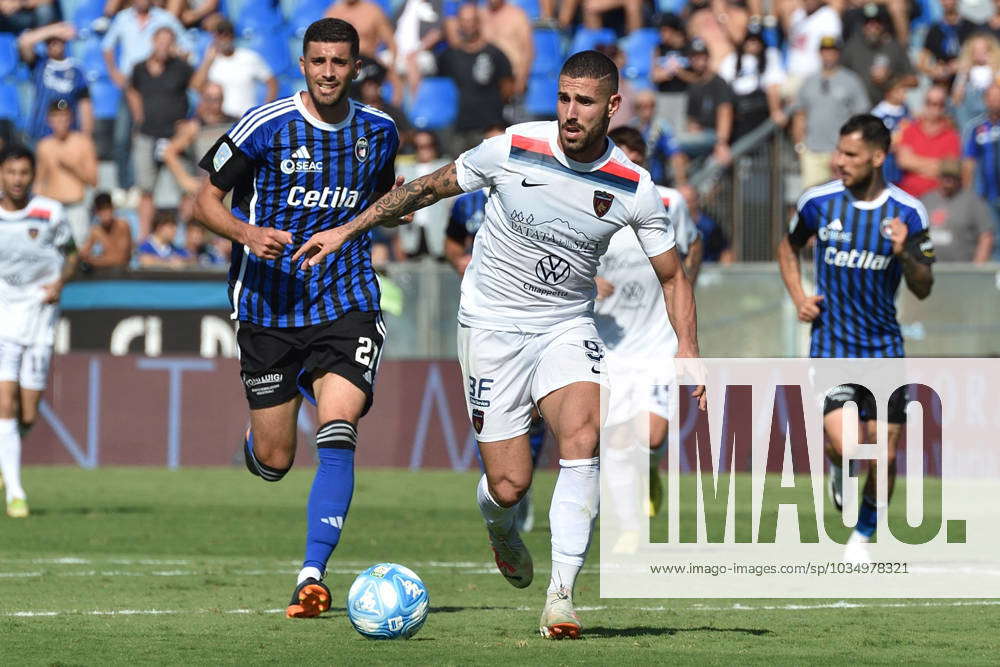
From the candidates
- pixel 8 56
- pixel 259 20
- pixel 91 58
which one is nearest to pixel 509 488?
pixel 259 20

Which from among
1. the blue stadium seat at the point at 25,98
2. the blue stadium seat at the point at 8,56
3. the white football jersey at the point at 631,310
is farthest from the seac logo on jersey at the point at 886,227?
the blue stadium seat at the point at 8,56

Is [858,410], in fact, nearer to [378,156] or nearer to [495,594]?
[495,594]

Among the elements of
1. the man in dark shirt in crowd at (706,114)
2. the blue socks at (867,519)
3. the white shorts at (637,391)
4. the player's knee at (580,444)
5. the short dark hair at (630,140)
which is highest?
the man in dark shirt in crowd at (706,114)

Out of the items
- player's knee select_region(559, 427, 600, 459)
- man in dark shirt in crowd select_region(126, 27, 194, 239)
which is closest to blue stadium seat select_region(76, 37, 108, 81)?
man in dark shirt in crowd select_region(126, 27, 194, 239)

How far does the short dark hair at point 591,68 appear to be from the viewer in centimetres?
729

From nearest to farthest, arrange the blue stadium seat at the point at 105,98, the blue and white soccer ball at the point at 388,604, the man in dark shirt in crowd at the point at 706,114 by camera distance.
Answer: the blue and white soccer ball at the point at 388,604 → the man in dark shirt in crowd at the point at 706,114 → the blue stadium seat at the point at 105,98

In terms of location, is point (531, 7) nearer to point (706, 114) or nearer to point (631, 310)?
point (706, 114)

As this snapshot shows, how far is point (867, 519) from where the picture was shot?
10.7 meters

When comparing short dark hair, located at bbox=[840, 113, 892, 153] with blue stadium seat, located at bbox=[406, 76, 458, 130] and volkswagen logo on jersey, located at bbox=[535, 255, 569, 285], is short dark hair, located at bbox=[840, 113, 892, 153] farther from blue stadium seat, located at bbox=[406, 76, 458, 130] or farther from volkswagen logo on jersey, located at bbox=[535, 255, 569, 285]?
blue stadium seat, located at bbox=[406, 76, 458, 130]

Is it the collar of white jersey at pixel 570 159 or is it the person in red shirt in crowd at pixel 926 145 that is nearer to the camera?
the collar of white jersey at pixel 570 159

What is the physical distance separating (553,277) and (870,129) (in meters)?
3.48

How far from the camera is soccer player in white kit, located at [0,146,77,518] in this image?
13859 mm

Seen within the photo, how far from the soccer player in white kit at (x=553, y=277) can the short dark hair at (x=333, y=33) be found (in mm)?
1040

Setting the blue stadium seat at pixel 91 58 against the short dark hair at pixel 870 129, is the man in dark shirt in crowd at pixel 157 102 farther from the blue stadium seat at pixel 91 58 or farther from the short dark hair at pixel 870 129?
the short dark hair at pixel 870 129
